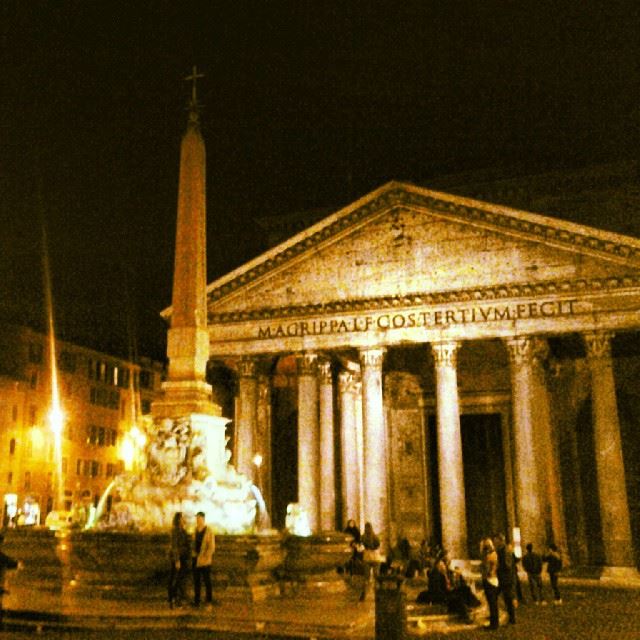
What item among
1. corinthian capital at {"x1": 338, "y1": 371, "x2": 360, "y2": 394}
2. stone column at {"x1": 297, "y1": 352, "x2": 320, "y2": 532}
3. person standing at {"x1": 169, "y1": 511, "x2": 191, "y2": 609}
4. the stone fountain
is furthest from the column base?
person standing at {"x1": 169, "y1": 511, "x2": 191, "y2": 609}

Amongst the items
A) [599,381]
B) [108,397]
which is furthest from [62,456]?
[599,381]

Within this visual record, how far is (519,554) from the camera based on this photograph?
22.8 metres

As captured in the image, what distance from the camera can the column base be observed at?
19141 mm

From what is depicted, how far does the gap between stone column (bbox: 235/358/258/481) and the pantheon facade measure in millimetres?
58

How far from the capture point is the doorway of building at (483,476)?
28.7 m

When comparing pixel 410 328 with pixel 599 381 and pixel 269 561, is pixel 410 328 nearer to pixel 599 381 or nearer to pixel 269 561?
pixel 599 381

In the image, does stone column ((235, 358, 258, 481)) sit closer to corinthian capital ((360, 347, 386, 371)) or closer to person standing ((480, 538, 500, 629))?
corinthian capital ((360, 347, 386, 371))

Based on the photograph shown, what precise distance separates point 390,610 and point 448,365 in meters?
15.3

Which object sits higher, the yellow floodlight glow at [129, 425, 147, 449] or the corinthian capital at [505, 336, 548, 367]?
the corinthian capital at [505, 336, 548, 367]

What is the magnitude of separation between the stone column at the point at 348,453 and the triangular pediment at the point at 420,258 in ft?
14.8

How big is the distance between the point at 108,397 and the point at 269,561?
40013 mm

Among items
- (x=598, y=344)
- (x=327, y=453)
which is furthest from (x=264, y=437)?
(x=598, y=344)

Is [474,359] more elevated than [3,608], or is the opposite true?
[474,359]

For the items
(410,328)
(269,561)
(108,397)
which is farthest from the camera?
(108,397)
